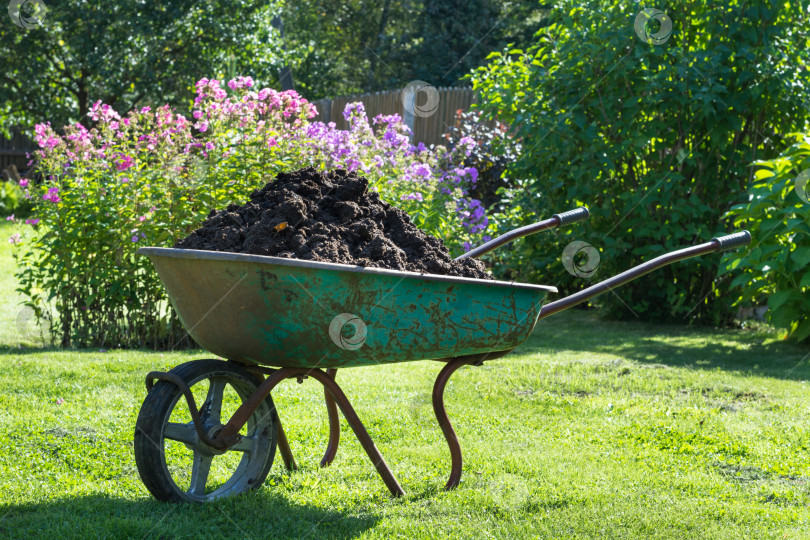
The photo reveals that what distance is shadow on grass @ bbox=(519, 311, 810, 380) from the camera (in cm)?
513

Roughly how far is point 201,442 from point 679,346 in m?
4.09

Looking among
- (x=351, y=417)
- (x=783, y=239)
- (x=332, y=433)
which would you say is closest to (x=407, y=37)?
(x=783, y=239)

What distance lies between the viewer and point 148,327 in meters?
5.27

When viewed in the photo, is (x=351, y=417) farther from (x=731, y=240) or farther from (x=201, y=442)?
(x=731, y=240)

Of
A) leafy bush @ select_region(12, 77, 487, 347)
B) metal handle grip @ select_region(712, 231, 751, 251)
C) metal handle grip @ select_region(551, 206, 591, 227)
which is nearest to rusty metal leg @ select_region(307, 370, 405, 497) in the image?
metal handle grip @ select_region(551, 206, 591, 227)

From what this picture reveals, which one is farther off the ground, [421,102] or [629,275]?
[421,102]

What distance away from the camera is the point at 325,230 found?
8.35ft

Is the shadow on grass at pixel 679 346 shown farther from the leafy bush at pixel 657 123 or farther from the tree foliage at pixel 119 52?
the tree foliage at pixel 119 52

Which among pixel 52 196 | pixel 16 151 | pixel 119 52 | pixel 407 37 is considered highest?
pixel 407 37

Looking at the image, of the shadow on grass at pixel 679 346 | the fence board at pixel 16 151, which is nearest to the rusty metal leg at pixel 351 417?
the shadow on grass at pixel 679 346

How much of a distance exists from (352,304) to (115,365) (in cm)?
256

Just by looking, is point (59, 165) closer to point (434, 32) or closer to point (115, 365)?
point (115, 365)

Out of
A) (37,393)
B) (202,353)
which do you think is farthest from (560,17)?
(37,393)

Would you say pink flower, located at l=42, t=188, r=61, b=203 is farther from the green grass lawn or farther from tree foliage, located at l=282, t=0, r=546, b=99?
tree foliage, located at l=282, t=0, r=546, b=99
